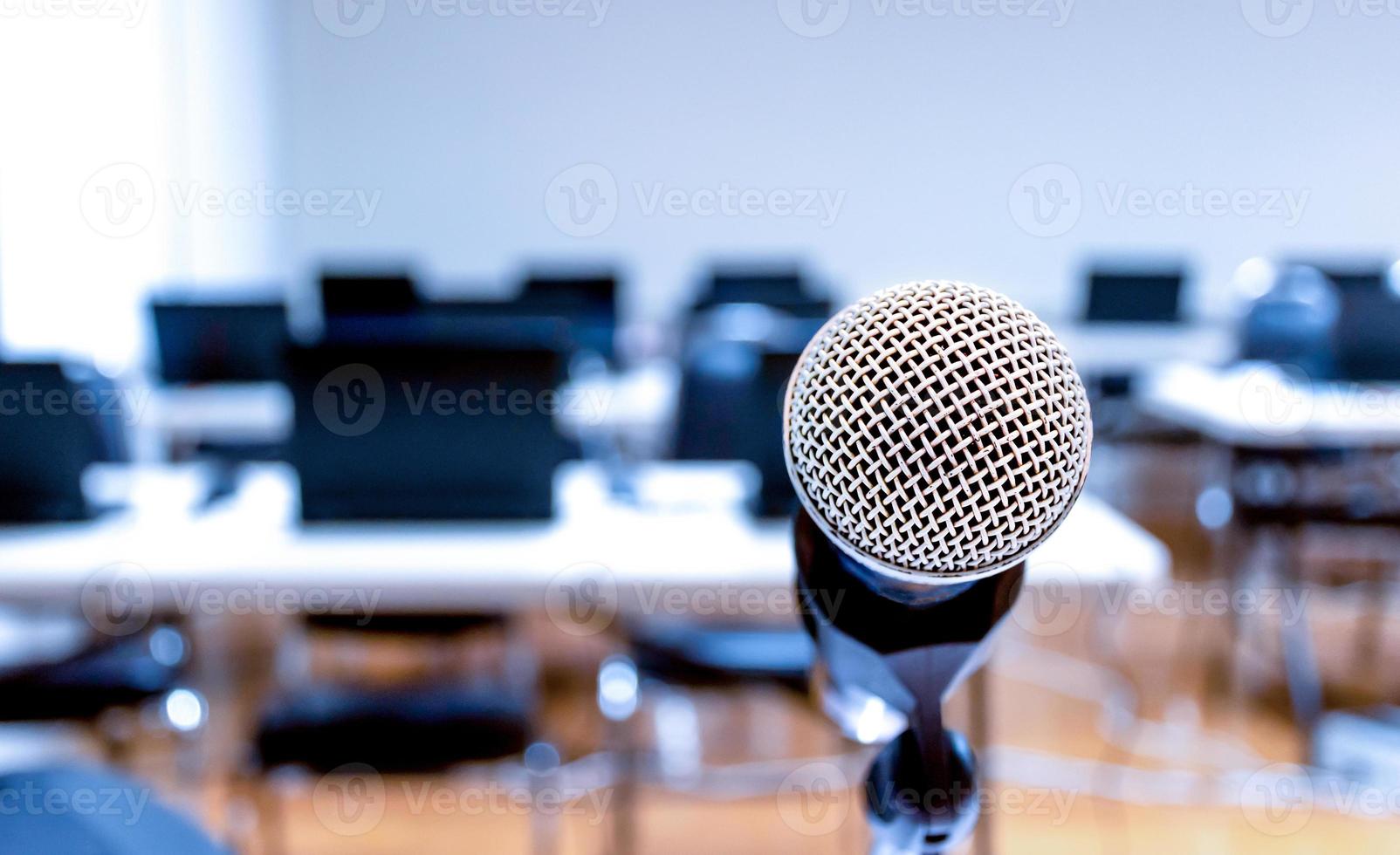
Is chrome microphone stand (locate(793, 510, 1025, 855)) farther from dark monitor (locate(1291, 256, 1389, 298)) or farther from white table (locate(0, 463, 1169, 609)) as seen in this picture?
dark monitor (locate(1291, 256, 1389, 298))

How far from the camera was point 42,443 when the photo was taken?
6.05 ft

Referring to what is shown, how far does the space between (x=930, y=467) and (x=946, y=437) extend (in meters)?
0.02

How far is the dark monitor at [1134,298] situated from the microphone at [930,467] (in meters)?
5.14

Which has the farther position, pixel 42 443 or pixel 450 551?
pixel 42 443

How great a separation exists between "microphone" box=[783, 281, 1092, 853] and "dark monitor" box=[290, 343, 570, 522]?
4.39 ft

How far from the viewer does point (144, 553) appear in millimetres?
1738

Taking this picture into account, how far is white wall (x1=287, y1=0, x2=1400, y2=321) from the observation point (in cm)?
601

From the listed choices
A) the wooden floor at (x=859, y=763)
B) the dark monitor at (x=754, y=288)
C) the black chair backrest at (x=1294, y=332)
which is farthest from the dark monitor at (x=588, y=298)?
the black chair backrest at (x=1294, y=332)

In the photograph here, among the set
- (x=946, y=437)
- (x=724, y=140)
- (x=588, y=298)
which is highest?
(x=724, y=140)

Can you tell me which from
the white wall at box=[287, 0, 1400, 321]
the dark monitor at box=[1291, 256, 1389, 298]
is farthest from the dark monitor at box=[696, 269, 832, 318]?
the dark monitor at box=[1291, 256, 1389, 298]

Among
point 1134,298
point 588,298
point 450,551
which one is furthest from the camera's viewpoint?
point 1134,298

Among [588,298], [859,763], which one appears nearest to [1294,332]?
[859,763]

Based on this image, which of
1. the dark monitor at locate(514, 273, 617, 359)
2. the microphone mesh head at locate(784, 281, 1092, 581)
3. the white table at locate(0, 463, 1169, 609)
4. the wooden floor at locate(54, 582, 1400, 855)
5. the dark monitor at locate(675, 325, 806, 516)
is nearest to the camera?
the microphone mesh head at locate(784, 281, 1092, 581)

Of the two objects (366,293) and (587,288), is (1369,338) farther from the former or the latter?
(366,293)
